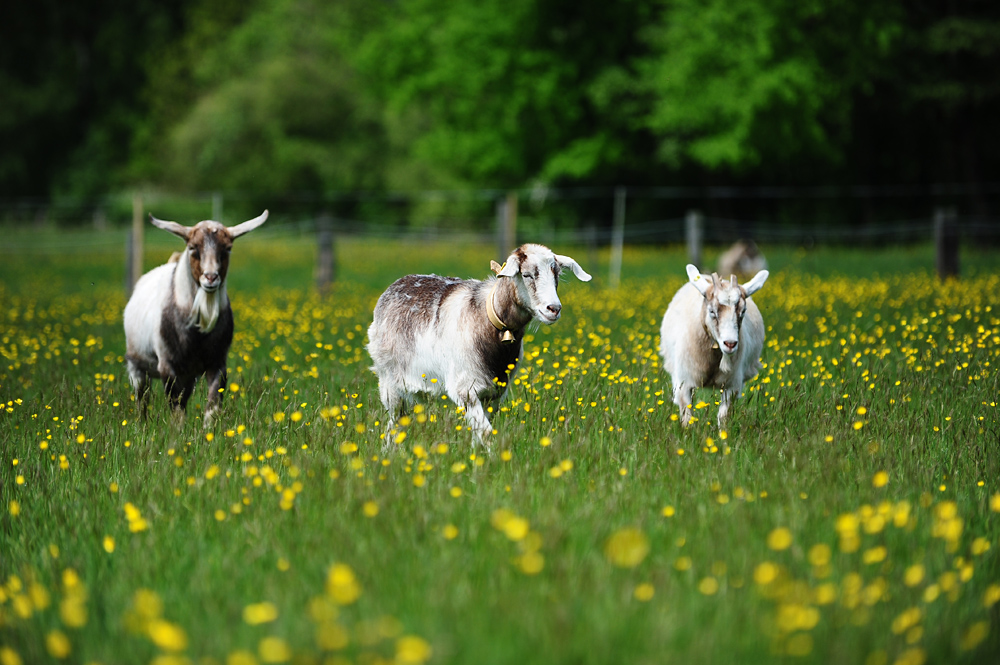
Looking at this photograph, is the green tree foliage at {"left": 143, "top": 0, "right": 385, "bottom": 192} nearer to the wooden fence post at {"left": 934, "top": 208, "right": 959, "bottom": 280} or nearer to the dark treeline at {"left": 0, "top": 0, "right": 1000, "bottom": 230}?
the dark treeline at {"left": 0, "top": 0, "right": 1000, "bottom": 230}

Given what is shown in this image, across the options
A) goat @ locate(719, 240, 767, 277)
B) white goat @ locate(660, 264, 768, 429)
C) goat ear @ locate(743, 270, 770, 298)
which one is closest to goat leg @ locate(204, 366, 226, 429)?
white goat @ locate(660, 264, 768, 429)

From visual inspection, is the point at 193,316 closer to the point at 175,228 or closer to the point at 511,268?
the point at 175,228

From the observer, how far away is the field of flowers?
2.96m

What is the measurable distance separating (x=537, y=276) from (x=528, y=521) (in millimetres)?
2039

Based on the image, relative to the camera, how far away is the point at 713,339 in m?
6.43

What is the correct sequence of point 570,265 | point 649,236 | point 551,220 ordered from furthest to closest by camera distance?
point 551,220
point 649,236
point 570,265

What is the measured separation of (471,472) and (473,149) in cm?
2389

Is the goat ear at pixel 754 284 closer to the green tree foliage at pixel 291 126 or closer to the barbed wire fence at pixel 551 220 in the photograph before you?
the barbed wire fence at pixel 551 220

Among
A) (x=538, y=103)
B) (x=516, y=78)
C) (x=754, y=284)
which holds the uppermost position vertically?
(x=516, y=78)

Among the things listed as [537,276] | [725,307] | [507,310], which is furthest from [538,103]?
[537,276]

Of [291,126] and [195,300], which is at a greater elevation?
[291,126]

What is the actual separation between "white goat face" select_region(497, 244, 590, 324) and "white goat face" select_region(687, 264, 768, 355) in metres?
1.05

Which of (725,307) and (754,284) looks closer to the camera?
(725,307)

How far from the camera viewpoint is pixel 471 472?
4.94 m
